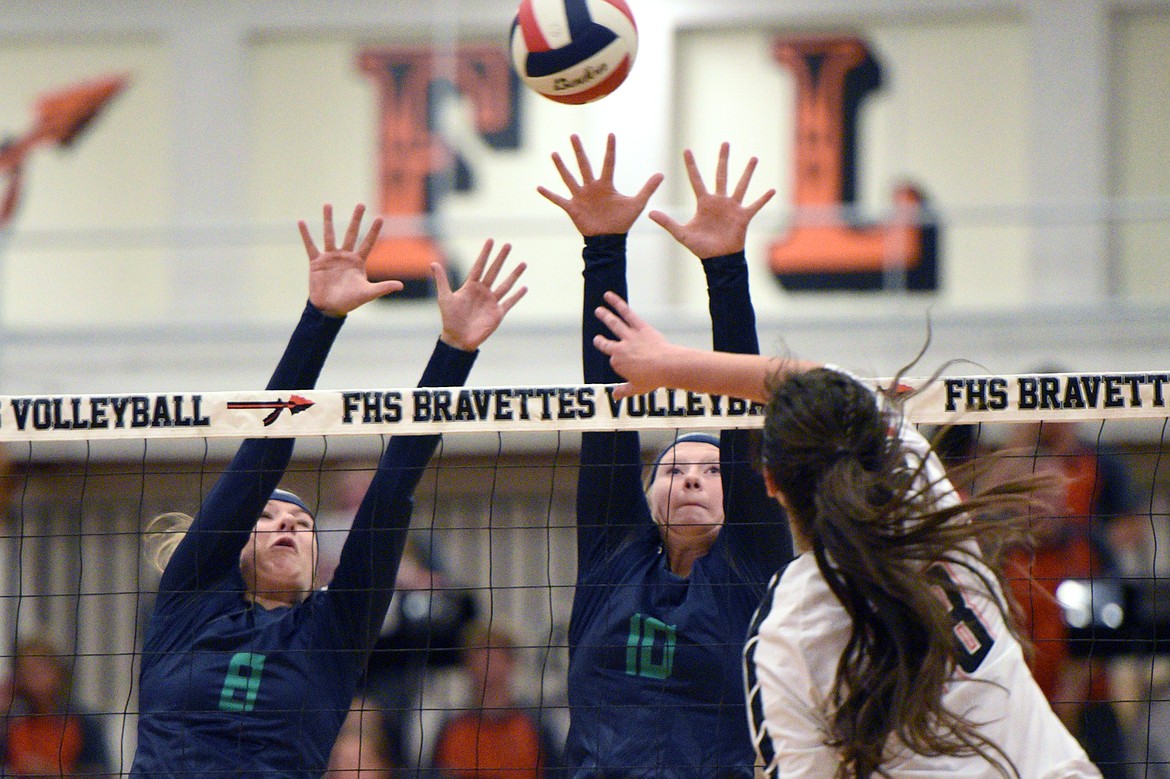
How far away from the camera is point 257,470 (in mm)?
4094

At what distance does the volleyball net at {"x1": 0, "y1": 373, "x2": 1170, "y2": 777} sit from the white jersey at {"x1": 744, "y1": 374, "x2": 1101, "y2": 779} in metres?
0.53

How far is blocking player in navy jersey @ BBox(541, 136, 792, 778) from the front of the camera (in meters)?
3.83

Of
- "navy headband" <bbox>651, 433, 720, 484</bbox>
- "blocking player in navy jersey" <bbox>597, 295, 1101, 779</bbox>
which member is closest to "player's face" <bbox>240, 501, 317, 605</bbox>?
"navy headband" <bbox>651, 433, 720, 484</bbox>

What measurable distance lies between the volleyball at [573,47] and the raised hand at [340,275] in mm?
812

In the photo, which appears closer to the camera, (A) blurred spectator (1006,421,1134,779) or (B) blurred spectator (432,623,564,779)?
(A) blurred spectator (1006,421,1134,779)

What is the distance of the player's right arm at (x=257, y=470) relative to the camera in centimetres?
409

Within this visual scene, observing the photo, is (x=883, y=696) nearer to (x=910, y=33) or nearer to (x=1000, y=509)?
(x=1000, y=509)

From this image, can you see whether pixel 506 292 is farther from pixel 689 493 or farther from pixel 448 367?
pixel 689 493

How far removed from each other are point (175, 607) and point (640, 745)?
128 centimetres

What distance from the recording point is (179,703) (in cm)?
395

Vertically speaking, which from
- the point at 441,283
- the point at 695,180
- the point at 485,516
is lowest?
the point at 485,516

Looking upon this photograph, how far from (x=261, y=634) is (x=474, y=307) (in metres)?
1.04

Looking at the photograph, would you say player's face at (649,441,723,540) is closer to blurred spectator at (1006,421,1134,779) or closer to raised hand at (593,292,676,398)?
raised hand at (593,292,676,398)

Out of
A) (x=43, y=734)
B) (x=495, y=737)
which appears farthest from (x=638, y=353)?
(x=43, y=734)
